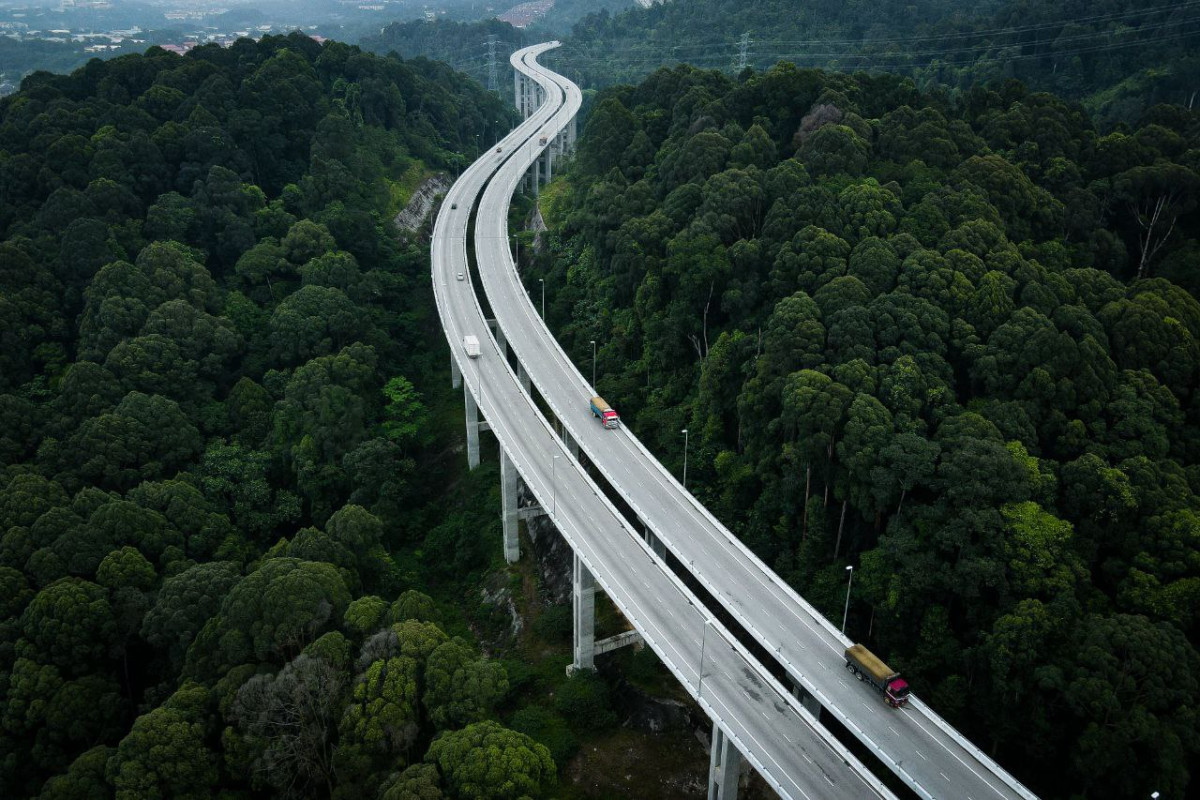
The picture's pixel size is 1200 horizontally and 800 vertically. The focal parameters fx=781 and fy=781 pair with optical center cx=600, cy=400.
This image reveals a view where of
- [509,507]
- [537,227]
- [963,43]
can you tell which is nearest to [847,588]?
[509,507]

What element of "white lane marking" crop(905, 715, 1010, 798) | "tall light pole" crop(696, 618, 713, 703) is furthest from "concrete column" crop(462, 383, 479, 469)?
"white lane marking" crop(905, 715, 1010, 798)

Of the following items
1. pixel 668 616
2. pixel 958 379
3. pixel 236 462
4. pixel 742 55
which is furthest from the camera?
pixel 742 55

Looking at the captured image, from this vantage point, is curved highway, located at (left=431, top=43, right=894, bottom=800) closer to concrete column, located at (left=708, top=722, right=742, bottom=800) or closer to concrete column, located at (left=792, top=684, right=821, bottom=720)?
concrete column, located at (left=708, top=722, right=742, bottom=800)

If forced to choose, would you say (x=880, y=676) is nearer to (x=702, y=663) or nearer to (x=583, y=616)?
(x=702, y=663)

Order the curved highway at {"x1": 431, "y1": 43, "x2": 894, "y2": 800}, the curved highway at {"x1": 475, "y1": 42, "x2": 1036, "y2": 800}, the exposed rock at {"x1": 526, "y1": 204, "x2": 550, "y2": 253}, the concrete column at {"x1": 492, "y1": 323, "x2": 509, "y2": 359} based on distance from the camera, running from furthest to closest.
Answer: the exposed rock at {"x1": 526, "y1": 204, "x2": 550, "y2": 253} → the concrete column at {"x1": 492, "y1": 323, "x2": 509, "y2": 359} → the curved highway at {"x1": 431, "y1": 43, "x2": 894, "y2": 800} → the curved highway at {"x1": 475, "y1": 42, "x2": 1036, "y2": 800}

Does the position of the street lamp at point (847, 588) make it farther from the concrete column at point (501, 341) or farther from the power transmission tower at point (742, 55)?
the power transmission tower at point (742, 55)

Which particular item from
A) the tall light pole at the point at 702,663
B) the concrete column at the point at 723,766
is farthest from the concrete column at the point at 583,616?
the concrete column at the point at 723,766
